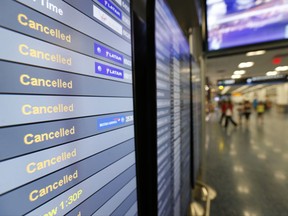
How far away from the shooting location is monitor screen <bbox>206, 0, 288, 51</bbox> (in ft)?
8.14

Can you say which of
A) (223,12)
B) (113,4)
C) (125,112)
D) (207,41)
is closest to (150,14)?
(113,4)

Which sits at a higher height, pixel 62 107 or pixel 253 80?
pixel 253 80

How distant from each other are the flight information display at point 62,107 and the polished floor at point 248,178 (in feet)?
7.57

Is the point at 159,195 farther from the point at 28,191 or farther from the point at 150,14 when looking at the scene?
the point at 150,14

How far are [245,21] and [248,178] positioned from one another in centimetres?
265

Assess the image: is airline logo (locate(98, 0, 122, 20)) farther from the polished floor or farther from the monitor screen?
the polished floor

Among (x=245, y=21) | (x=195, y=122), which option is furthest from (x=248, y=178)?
(x=245, y=21)

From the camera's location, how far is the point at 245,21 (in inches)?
106

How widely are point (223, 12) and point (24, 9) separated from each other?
115 inches

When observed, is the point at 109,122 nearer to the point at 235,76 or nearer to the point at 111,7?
the point at 111,7

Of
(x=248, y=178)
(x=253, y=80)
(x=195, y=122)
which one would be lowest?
(x=248, y=178)

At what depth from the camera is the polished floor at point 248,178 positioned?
248 cm

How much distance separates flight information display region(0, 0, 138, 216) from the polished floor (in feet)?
7.57

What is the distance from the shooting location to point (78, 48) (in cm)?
58
